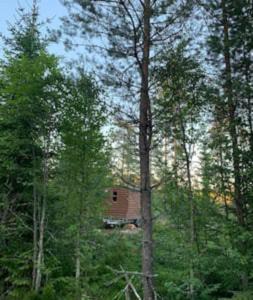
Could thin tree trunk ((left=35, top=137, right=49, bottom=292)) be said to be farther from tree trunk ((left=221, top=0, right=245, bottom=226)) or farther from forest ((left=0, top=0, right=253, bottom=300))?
tree trunk ((left=221, top=0, right=245, bottom=226))

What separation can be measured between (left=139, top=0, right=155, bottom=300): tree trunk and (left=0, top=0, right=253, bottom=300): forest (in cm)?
1

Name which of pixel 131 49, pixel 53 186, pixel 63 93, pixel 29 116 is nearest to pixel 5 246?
pixel 53 186

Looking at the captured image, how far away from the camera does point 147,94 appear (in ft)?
16.4

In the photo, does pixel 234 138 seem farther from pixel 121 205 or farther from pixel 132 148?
pixel 121 205

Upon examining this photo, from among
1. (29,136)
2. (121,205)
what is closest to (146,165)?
(29,136)

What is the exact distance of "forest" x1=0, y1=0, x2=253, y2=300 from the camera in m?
5.02

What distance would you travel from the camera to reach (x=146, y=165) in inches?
195

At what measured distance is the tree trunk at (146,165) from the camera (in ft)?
15.8

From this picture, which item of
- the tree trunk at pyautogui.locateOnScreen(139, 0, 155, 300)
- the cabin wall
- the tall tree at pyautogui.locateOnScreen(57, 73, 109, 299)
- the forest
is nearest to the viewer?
the tree trunk at pyautogui.locateOnScreen(139, 0, 155, 300)

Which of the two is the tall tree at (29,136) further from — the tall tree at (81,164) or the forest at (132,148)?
the tall tree at (81,164)

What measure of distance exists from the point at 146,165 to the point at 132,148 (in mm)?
323

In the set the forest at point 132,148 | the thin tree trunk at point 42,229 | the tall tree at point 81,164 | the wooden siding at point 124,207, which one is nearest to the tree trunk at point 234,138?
the forest at point 132,148

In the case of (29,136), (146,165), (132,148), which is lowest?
(146,165)

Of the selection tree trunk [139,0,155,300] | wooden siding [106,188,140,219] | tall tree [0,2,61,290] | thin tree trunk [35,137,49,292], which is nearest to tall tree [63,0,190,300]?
tree trunk [139,0,155,300]
